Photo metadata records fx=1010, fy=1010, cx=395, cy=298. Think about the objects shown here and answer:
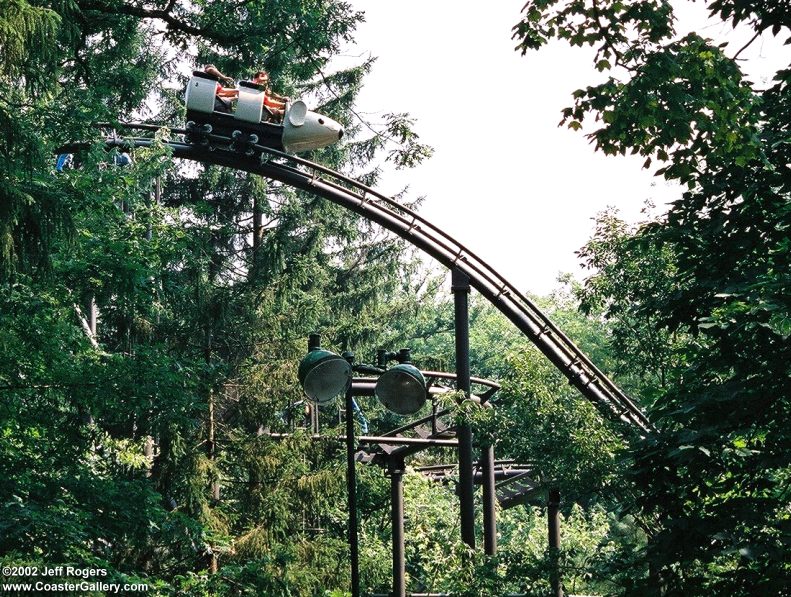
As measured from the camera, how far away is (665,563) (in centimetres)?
568

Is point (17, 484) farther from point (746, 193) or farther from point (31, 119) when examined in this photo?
point (746, 193)

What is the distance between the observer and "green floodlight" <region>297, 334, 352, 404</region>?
27.1 feet

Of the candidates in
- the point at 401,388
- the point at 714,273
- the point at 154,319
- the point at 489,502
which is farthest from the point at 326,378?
the point at 154,319

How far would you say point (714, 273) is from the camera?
6.89m

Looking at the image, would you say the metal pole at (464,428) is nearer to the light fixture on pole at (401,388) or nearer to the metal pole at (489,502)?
the metal pole at (489,502)

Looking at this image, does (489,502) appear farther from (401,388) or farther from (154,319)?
(154,319)

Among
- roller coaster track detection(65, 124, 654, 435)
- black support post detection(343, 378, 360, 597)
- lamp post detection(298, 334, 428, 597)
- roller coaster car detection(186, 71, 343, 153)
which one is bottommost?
black support post detection(343, 378, 360, 597)

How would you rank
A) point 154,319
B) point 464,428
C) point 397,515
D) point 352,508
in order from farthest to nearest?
point 154,319 → point 397,515 → point 464,428 → point 352,508

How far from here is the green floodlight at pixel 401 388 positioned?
8.82 metres

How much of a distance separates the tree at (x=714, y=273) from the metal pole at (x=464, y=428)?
419 centimetres

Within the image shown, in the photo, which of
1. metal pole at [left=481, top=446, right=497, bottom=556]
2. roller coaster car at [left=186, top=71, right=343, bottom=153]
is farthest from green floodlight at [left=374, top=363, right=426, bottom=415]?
roller coaster car at [left=186, top=71, right=343, bottom=153]

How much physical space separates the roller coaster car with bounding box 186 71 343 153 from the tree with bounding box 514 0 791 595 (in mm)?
5991

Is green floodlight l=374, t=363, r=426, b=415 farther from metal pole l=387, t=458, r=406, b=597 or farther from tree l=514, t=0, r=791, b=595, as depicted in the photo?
metal pole l=387, t=458, r=406, b=597

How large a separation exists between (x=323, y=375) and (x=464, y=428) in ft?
11.2
